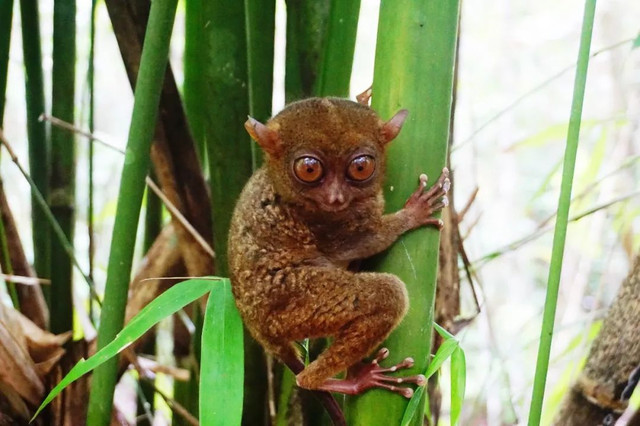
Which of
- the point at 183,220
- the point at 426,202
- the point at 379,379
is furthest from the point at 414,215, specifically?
the point at 183,220

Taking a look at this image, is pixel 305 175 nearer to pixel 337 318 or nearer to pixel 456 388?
pixel 337 318

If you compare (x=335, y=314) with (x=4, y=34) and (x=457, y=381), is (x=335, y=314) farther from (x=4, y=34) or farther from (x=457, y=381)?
(x=4, y=34)

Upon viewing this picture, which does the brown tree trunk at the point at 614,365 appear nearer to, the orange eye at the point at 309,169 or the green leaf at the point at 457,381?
the green leaf at the point at 457,381

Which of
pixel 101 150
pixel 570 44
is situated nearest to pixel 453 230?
pixel 101 150

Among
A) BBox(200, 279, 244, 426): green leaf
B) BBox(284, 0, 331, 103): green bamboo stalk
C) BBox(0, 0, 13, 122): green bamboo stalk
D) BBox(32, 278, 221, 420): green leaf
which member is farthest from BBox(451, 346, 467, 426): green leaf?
BBox(0, 0, 13, 122): green bamboo stalk

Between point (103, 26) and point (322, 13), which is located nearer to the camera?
point (322, 13)

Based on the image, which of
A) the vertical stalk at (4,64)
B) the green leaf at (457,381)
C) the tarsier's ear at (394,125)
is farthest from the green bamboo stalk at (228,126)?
the green leaf at (457,381)
